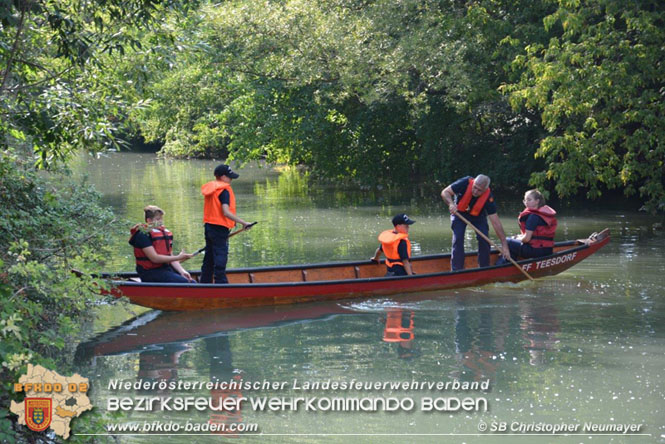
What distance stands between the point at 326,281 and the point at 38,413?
20.1 ft

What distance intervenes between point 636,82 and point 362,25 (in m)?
7.15

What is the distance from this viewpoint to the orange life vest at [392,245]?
11.0m

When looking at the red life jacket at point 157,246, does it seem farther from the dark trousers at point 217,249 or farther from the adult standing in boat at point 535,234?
the adult standing in boat at point 535,234

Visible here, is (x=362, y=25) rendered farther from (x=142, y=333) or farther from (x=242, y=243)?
(x=142, y=333)

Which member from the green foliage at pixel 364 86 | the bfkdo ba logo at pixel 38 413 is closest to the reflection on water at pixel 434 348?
the bfkdo ba logo at pixel 38 413

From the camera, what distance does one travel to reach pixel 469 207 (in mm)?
11828

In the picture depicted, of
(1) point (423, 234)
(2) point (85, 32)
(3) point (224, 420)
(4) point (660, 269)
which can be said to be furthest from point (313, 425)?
(1) point (423, 234)

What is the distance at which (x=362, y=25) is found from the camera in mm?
21578

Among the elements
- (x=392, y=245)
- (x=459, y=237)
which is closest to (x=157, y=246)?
(x=392, y=245)

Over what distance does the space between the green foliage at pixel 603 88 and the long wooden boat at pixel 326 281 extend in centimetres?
474

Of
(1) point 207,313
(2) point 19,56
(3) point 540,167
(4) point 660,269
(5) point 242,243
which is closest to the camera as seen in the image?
(2) point 19,56

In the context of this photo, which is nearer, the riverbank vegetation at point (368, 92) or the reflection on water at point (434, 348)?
the reflection on water at point (434, 348)

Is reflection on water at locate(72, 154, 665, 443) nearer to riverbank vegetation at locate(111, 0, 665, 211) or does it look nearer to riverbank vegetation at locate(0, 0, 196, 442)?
riverbank vegetation at locate(0, 0, 196, 442)

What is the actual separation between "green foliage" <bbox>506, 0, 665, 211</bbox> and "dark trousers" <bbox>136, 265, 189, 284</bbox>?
9.33 m
